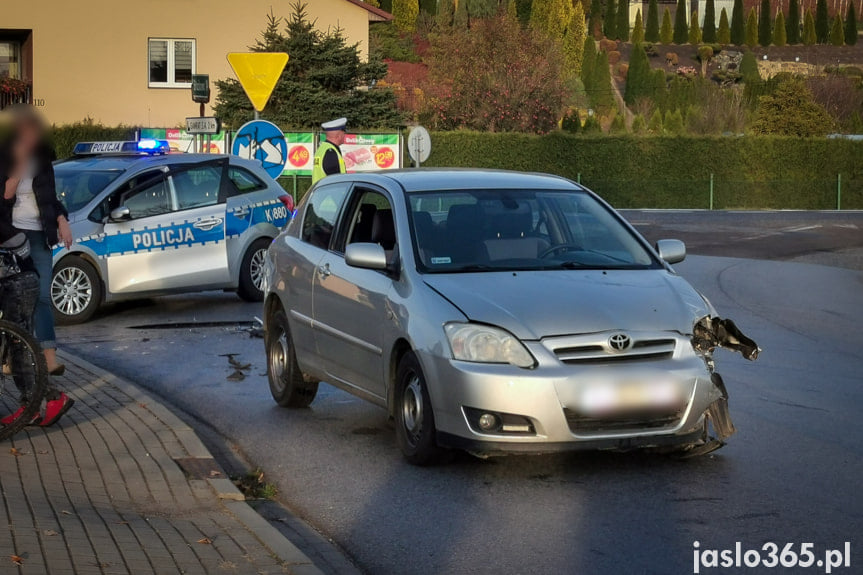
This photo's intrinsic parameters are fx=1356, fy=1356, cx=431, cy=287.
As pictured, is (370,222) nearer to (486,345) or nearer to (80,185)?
(486,345)

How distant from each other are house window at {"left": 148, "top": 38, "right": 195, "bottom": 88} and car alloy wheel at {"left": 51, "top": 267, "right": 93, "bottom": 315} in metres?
31.2

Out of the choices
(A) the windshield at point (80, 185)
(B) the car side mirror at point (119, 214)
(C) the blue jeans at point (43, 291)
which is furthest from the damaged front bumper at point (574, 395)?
(A) the windshield at point (80, 185)

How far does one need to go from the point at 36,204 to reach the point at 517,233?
10.0 ft

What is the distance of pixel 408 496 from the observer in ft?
22.3

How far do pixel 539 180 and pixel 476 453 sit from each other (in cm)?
227

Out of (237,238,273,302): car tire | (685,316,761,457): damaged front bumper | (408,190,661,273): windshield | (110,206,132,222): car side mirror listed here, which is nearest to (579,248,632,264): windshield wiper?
(408,190,661,273): windshield

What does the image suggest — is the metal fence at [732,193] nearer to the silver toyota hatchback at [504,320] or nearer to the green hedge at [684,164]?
the green hedge at [684,164]

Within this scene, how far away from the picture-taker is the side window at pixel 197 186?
15.1 meters

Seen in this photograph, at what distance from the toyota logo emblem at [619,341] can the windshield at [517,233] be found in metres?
0.93

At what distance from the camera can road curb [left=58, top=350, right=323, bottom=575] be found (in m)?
5.43

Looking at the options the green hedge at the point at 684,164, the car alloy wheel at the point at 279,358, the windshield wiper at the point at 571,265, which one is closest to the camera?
the windshield wiper at the point at 571,265

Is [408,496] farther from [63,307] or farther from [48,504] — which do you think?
[63,307]

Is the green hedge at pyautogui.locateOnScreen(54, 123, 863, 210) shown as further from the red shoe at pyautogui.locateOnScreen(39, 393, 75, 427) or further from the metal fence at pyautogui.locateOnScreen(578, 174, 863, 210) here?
the red shoe at pyautogui.locateOnScreen(39, 393, 75, 427)

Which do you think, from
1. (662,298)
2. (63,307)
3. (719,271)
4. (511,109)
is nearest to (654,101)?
(511,109)
